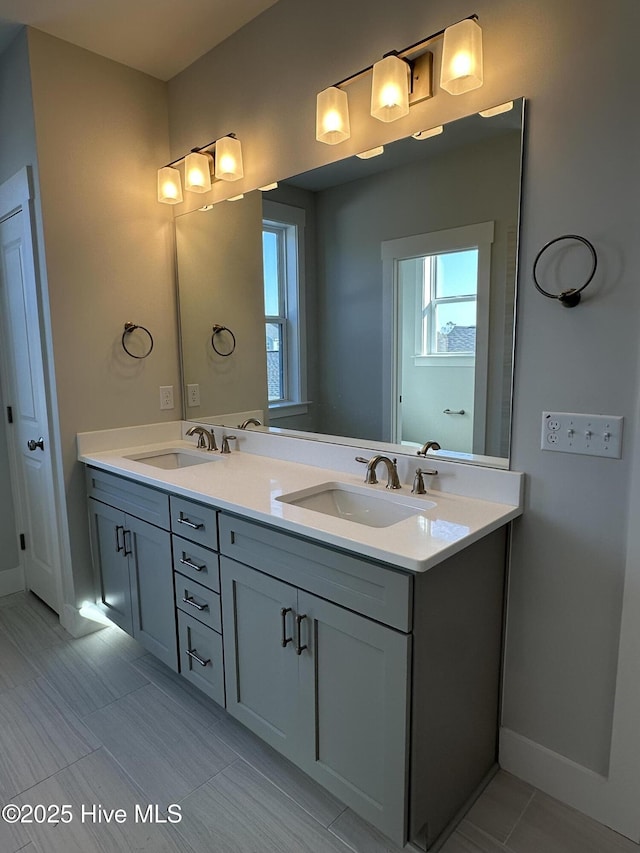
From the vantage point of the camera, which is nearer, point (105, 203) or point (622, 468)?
point (622, 468)

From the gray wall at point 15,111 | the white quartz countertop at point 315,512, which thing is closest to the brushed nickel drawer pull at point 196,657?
the white quartz countertop at point 315,512

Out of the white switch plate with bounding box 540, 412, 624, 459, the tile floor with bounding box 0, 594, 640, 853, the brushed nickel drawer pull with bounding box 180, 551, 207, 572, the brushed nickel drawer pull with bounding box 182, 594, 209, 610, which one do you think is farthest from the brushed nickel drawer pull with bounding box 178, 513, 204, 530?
the white switch plate with bounding box 540, 412, 624, 459

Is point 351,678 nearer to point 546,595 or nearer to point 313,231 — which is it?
point 546,595

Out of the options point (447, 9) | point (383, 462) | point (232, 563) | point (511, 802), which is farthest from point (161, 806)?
point (447, 9)

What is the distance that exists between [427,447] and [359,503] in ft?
0.98

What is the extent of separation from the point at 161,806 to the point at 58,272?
203cm

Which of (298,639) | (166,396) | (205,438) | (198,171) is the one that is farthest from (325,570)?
(198,171)

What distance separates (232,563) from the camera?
5.47ft

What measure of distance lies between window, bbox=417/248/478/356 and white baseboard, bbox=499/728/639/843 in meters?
1.25

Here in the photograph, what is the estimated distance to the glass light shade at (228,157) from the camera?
217cm

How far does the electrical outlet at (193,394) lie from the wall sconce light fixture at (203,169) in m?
0.88

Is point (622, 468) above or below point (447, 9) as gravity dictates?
below

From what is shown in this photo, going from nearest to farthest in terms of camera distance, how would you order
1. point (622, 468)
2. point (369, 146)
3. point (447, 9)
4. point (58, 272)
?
1. point (622, 468)
2. point (447, 9)
3. point (369, 146)
4. point (58, 272)

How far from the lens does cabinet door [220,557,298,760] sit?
152cm
